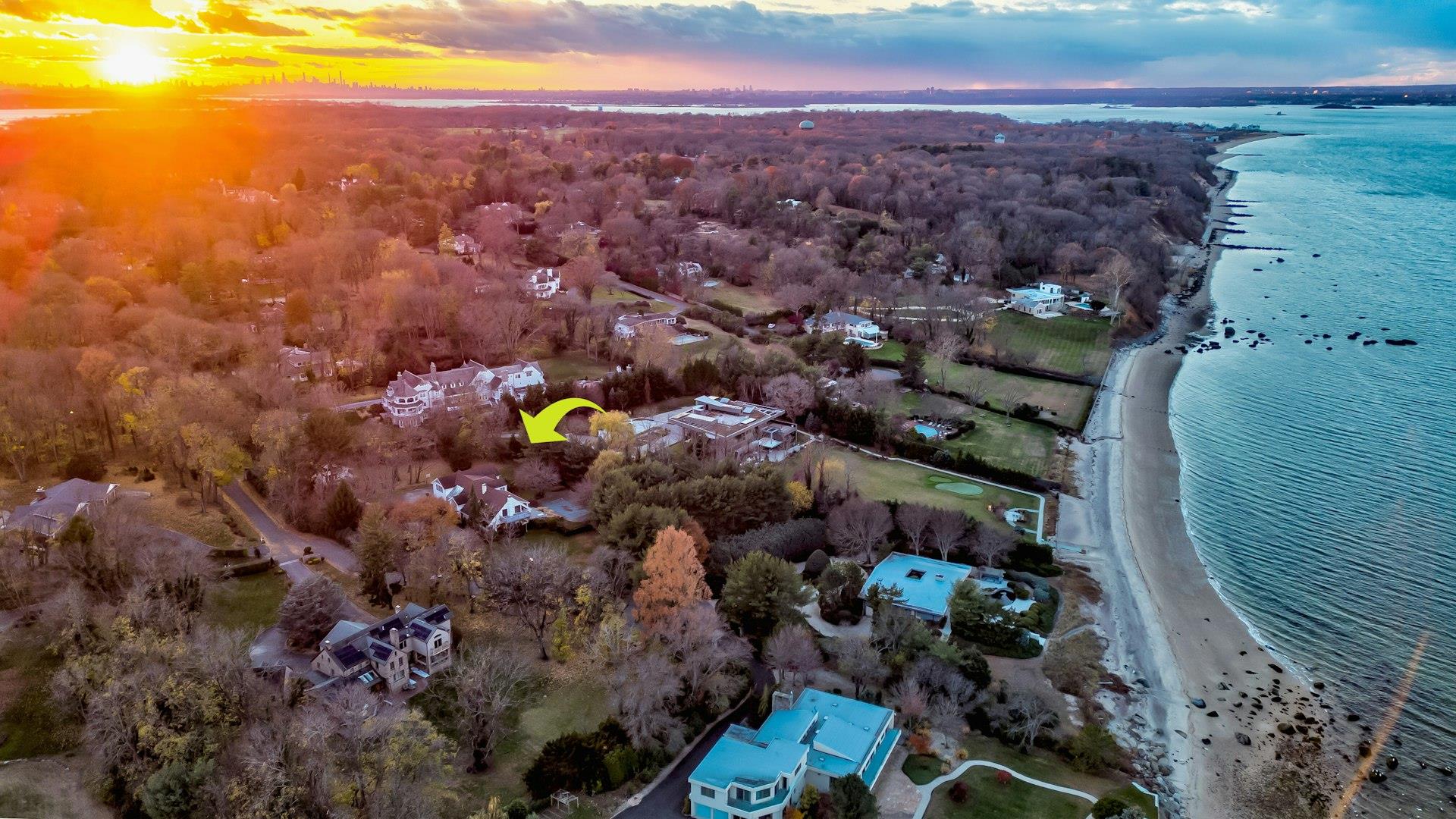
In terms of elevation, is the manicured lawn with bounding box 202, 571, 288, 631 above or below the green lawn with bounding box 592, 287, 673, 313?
below

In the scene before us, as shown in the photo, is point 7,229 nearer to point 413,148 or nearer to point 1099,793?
point 413,148

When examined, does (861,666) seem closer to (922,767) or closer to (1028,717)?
(922,767)

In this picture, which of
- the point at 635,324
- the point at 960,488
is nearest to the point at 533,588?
the point at 960,488

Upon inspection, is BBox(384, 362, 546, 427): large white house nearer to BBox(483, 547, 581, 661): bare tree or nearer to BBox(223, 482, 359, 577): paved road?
BBox(223, 482, 359, 577): paved road

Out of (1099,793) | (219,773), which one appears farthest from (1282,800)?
(219,773)

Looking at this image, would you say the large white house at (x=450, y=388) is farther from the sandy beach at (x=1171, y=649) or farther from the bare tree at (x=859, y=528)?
the sandy beach at (x=1171, y=649)

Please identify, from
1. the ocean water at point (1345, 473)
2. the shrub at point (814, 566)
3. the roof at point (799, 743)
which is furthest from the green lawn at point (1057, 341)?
the roof at point (799, 743)

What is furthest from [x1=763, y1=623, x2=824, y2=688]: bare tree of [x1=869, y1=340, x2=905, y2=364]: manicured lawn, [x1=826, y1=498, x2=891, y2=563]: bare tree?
[x1=869, y1=340, x2=905, y2=364]: manicured lawn
